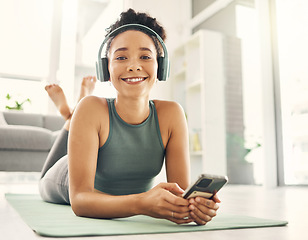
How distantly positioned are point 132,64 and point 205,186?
44cm

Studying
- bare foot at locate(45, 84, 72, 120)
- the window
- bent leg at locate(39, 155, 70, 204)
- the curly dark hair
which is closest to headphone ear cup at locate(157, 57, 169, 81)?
the curly dark hair

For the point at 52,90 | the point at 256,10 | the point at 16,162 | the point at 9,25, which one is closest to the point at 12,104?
the point at 9,25

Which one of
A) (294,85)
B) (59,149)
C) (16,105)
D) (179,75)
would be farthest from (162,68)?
(179,75)

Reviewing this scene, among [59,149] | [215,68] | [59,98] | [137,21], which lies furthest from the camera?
[215,68]

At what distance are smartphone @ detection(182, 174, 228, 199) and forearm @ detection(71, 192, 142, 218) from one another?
15 centimetres

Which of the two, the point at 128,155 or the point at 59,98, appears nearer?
the point at 128,155

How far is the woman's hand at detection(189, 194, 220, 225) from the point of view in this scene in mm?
805

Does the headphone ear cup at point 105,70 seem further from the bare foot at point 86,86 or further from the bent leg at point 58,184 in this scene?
the bare foot at point 86,86

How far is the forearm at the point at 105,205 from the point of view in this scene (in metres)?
0.86

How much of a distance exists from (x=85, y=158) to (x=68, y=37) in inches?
174

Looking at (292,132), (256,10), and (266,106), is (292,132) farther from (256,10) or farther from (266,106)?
(256,10)

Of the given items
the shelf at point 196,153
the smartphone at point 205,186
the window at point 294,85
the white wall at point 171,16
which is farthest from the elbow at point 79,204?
the white wall at point 171,16

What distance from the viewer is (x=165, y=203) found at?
80cm

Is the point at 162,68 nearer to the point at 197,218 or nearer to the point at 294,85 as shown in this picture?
the point at 197,218
